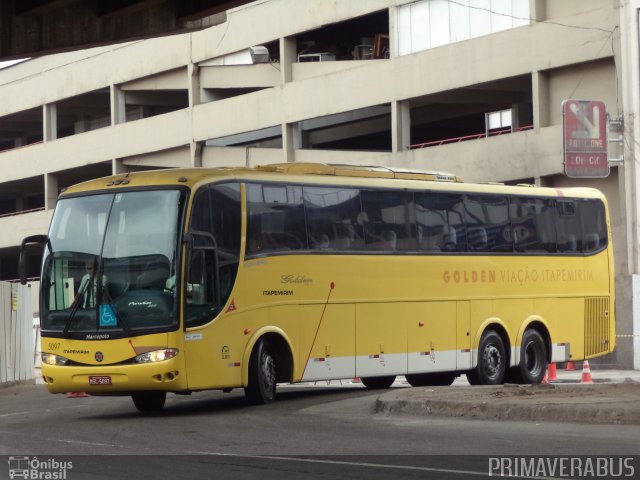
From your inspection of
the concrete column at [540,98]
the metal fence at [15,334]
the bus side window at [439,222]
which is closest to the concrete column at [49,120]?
the concrete column at [540,98]

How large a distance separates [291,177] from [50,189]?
43.9m

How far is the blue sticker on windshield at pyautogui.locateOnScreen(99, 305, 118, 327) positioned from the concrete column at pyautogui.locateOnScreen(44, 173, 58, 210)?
1761 inches

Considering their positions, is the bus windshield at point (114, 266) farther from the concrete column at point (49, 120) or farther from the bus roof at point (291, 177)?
the concrete column at point (49, 120)

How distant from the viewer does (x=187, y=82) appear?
186 feet

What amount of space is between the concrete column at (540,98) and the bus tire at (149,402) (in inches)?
863

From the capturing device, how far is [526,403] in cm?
1762

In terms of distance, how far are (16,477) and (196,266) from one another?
27.3 ft

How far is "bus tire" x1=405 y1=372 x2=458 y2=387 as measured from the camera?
88.4 ft

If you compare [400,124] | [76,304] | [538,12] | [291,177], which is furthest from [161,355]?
[400,124]

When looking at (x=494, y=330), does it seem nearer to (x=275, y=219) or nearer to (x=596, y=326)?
(x=596, y=326)

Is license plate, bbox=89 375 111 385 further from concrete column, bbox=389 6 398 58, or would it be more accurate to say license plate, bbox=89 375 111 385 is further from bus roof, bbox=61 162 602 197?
concrete column, bbox=389 6 398 58

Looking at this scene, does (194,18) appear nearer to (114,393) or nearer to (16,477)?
(114,393)

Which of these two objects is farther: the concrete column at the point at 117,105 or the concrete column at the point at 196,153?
the concrete column at the point at 117,105

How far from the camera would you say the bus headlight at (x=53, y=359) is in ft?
65.9
